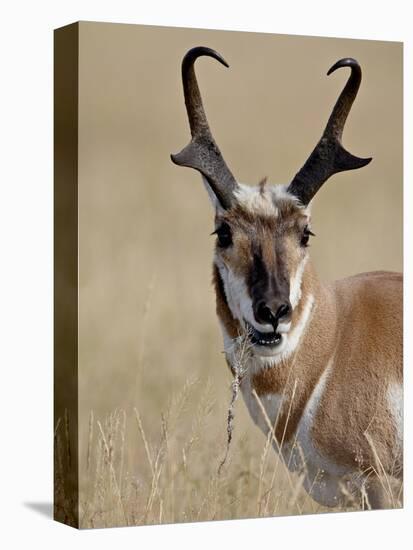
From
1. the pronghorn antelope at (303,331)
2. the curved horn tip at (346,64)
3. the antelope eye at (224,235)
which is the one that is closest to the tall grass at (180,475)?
the pronghorn antelope at (303,331)

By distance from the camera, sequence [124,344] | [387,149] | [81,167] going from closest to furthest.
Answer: [81,167] → [124,344] → [387,149]

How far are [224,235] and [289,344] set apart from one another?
3.12 ft

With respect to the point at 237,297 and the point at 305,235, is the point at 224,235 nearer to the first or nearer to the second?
the point at 237,297

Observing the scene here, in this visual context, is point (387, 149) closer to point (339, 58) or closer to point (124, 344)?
point (339, 58)

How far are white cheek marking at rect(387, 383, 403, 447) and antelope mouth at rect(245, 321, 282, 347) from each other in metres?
1.10

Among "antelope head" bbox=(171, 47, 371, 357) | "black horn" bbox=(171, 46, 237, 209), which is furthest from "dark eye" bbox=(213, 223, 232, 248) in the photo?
"black horn" bbox=(171, 46, 237, 209)

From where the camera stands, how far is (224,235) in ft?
36.9

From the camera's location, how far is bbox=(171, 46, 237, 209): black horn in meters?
11.1

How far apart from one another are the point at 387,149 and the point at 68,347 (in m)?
3.17

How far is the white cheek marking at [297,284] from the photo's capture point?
11188 millimetres

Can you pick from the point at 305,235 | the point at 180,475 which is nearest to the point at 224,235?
the point at 305,235

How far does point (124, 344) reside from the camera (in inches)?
448

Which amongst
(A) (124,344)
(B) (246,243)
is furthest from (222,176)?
(A) (124,344)

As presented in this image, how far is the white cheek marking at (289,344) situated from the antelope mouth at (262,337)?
8 cm
